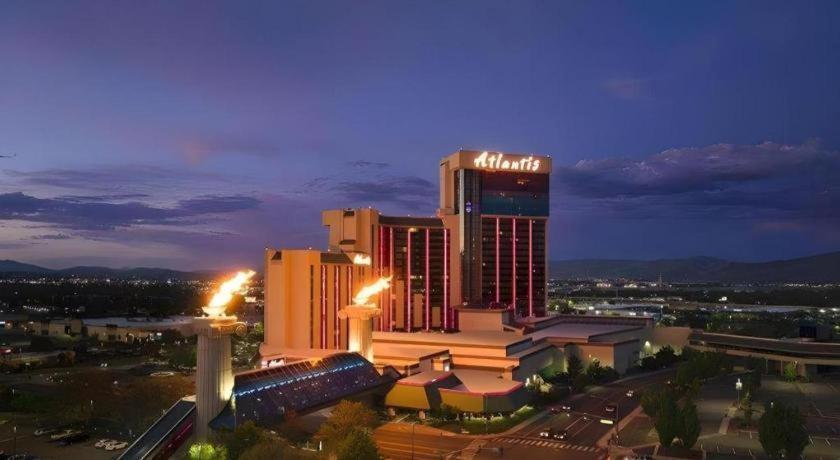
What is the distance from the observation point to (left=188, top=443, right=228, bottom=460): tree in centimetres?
4031

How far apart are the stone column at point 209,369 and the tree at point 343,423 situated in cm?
772

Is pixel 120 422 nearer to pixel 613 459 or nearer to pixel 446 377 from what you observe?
pixel 446 377

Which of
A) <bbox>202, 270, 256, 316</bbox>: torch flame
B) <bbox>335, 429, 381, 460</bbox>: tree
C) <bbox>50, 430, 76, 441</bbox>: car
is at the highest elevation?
<bbox>202, 270, 256, 316</bbox>: torch flame

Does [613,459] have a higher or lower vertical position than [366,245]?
lower

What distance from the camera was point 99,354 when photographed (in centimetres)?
10062

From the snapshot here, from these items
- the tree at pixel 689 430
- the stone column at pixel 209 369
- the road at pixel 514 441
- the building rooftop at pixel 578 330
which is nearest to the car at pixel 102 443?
the stone column at pixel 209 369

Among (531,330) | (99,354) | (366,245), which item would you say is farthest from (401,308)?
(99,354)

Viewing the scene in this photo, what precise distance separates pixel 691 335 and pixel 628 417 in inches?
1910

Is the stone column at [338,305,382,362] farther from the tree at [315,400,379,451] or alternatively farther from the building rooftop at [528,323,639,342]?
the building rooftop at [528,323,639,342]

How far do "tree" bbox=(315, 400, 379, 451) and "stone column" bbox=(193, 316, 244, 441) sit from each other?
25.3 ft

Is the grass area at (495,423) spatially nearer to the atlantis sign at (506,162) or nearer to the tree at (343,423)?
the tree at (343,423)

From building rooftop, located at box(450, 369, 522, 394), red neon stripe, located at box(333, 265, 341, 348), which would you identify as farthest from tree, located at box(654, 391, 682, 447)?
red neon stripe, located at box(333, 265, 341, 348)

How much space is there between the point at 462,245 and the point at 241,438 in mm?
73733

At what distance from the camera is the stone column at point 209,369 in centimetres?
4350
